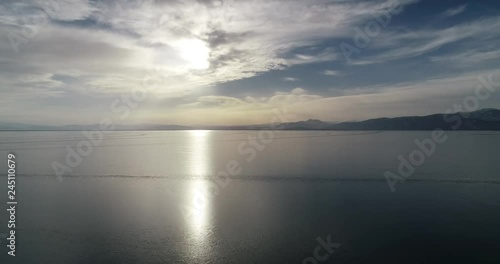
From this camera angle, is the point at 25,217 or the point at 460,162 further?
the point at 460,162

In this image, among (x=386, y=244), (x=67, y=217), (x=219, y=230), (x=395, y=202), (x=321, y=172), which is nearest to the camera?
(x=386, y=244)

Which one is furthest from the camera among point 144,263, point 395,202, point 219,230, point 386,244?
point 395,202

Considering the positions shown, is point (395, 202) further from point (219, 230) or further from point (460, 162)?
point (460, 162)

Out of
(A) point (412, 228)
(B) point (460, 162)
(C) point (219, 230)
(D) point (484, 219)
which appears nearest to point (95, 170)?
(C) point (219, 230)

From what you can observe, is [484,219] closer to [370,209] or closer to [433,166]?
[370,209]

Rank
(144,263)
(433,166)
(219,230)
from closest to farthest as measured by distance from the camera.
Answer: (144,263) → (219,230) → (433,166)

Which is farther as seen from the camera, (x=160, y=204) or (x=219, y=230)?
(x=160, y=204)

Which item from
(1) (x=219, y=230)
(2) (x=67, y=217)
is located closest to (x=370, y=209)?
(1) (x=219, y=230)

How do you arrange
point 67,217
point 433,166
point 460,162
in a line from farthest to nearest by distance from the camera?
point 460,162 → point 433,166 → point 67,217
